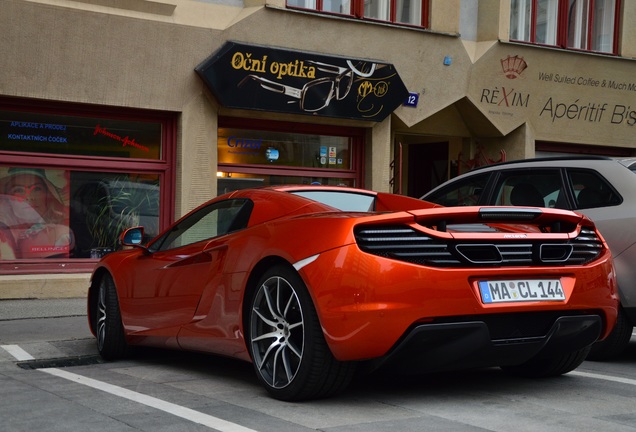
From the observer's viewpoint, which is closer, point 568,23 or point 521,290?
point 521,290

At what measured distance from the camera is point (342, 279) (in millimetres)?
5000

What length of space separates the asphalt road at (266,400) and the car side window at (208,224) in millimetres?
922

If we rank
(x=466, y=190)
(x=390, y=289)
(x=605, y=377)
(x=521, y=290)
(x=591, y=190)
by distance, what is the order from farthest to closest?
(x=466, y=190) → (x=591, y=190) → (x=605, y=377) → (x=521, y=290) → (x=390, y=289)

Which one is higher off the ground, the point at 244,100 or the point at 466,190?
the point at 244,100

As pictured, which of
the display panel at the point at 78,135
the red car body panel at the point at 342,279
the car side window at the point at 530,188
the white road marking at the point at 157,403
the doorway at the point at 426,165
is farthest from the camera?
the doorway at the point at 426,165

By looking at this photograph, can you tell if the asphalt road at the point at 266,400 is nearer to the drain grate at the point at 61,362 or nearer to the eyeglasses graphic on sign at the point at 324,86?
the drain grate at the point at 61,362

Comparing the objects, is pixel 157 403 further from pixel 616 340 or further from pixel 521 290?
pixel 616 340

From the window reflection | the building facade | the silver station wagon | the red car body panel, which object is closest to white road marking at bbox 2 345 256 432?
the red car body panel

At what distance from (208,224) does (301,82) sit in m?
8.37

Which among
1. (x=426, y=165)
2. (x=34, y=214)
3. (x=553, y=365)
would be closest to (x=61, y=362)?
(x=553, y=365)

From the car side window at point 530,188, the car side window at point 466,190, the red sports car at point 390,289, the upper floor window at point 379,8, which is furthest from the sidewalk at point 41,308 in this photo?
the upper floor window at point 379,8

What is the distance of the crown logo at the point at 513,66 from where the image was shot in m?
17.1

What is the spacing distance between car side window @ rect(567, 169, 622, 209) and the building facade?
290 inches

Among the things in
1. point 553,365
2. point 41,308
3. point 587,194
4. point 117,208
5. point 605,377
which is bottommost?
point 41,308
